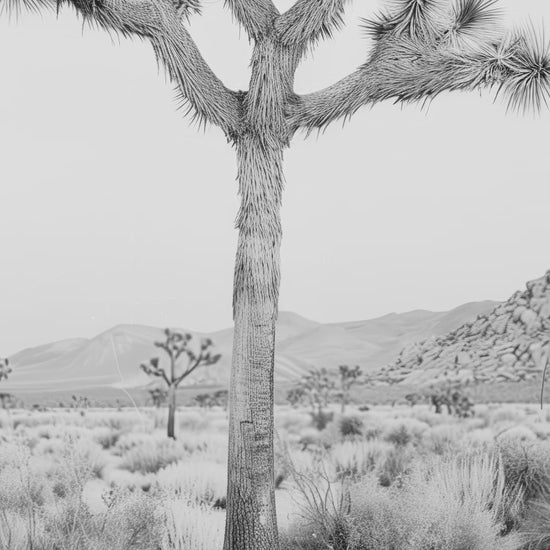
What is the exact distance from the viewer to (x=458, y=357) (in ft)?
270

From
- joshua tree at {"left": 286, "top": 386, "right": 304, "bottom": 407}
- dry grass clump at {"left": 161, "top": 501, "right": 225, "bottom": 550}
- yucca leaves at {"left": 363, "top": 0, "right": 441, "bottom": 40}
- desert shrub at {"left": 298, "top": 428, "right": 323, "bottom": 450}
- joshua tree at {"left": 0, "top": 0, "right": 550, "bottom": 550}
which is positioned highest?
yucca leaves at {"left": 363, "top": 0, "right": 441, "bottom": 40}

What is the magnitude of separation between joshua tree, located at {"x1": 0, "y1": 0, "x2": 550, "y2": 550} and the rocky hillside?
6364 cm

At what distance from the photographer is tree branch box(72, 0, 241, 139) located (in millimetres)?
7098

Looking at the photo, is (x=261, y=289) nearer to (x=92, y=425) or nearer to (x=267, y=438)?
(x=267, y=438)

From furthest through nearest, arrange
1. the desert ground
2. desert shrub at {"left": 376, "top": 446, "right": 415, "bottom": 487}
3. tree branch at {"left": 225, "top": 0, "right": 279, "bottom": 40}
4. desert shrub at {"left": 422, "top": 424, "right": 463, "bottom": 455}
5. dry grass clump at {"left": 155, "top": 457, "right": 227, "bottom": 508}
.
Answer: desert shrub at {"left": 422, "top": 424, "right": 463, "bottom": 455}
desert shrub at {"left": 376, "top": 446, "right": 415, "bottom": 487}
dry grass clump at {"left": 155, "top": 457, "right": 227, "bottom": 508}
tree branch at {"left": 225, "top": 0, "right": 279, "bottom": 40}
the desert ground

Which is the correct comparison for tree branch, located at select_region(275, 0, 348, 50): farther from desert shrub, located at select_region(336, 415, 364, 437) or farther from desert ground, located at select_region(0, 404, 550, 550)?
desert shrub, located at select_region(336, 415, 364, 437)

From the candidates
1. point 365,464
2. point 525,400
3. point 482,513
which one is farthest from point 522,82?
point 525,400

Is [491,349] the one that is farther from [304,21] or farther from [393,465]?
[304,21]

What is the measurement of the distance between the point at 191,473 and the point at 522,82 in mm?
7125

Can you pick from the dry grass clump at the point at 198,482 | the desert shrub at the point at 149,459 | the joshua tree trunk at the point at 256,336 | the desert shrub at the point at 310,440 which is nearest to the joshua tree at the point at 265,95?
the joshua tree trunk at the point at 256,336

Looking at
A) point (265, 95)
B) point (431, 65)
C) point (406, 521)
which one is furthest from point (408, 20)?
point (406, 521)

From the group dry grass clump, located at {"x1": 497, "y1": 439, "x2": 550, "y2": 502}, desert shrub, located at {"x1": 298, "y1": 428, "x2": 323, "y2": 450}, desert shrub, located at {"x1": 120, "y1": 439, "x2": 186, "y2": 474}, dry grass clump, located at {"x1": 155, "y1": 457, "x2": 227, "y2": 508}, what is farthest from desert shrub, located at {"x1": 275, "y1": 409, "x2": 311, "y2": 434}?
dry grass clump, located at {"x1": 497, "y1": 439, "x2": 550, "y2": 502}

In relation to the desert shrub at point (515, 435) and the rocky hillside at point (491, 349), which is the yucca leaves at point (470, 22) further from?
the rocky hillside at point (491, 349)

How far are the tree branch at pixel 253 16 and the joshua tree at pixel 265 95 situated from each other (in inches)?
0.5
